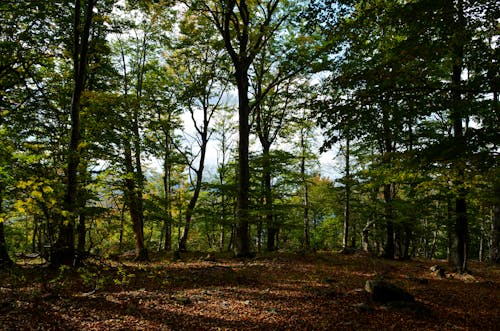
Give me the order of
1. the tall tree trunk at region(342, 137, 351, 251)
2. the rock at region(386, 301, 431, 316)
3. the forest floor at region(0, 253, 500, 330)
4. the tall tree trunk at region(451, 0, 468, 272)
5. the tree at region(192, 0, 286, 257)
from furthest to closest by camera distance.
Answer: the tall tree trunk at region(342, 137, 351, 251) < the tree at region(192, 0, 286, 257) < the rock at region(386, 301, 431, 316) < the forest floor at region(0, 253, 500, 330) < the tall tree trunk at region(451, 0, 468, 272)

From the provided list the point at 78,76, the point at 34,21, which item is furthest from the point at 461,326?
the point at 34,21

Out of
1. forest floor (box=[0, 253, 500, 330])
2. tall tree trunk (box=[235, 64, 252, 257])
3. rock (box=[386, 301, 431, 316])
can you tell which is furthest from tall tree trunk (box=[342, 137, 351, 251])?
rock (box=[386, 301, 431, 316])

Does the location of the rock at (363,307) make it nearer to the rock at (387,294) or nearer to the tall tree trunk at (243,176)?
the rock at (387,294)

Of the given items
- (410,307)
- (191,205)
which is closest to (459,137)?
(410,307)

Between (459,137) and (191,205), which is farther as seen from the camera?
(191,205)

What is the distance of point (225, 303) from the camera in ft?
21.8

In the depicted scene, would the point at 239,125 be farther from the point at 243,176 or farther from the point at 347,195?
the point at 347,195

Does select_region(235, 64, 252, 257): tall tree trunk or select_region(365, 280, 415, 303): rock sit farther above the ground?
select_region(235, 64, 252, 257): tall tree trunk

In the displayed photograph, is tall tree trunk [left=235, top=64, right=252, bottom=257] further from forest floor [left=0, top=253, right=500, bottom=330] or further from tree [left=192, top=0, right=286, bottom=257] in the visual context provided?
forest floor [left=0, top=253, right=500, bottom=330]

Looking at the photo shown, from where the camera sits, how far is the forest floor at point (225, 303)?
5277mm

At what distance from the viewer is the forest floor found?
17.3ft

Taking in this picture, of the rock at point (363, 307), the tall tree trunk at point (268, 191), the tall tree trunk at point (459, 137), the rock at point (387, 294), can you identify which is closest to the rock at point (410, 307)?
the rock at point (387, 294)

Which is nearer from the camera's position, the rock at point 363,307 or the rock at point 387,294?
the rock at point 363,307

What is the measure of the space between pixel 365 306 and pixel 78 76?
8.81 metres
